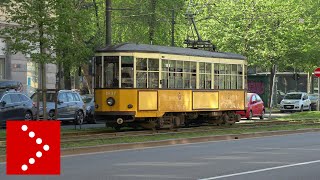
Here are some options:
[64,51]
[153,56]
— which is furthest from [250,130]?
[64,51]

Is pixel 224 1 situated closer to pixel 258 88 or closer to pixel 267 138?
pixel 258 88

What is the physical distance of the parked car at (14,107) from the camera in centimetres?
2561

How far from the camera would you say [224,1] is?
5194cm

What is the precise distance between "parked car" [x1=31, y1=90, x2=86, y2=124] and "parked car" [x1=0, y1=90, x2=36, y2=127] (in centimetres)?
142

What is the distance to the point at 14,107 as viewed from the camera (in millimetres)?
26250

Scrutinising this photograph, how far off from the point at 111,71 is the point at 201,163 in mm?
10010

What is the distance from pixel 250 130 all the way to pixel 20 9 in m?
10.1

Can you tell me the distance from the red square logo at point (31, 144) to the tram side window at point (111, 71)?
19109mm

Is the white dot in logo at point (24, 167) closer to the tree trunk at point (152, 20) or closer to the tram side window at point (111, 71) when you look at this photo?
the tram side window at point (111, 71)

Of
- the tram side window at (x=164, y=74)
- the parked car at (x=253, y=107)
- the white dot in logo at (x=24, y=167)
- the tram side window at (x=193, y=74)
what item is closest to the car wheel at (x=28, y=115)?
the tram side window at (x=164, y=74)

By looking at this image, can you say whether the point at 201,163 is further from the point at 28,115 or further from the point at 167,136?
the point at 28,115

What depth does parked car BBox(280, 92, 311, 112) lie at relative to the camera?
51.0 m

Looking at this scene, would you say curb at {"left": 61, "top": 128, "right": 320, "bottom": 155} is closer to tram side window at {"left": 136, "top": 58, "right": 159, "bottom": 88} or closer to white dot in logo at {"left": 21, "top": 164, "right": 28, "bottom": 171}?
tram side window at {"left": 136, "top": 58, "right": 159, "bottom": 88}

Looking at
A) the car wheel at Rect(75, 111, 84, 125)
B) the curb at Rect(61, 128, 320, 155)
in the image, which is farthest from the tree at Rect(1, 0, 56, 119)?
the car wheel at Rect(75, 111, 84, 125)
